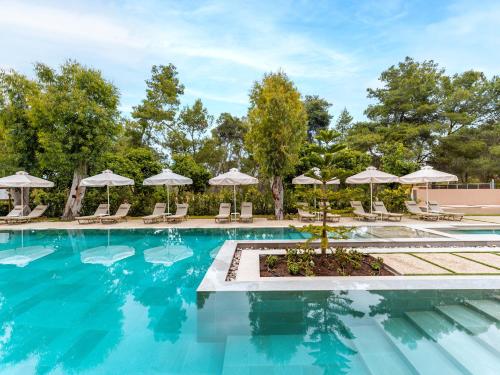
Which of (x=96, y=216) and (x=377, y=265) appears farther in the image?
(x=96, y=216)

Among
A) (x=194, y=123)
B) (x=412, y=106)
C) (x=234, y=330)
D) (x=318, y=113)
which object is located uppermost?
(x=318, y=113)

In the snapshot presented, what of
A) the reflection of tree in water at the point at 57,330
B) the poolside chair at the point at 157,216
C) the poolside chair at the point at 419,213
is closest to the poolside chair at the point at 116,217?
the poolside chair at the point at 157,216

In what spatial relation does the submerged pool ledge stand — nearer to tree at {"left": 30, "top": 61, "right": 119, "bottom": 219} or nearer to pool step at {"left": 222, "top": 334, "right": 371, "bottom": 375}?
pool step at {"left": 222, "top": 334, "right": 371, "bottom": 375}

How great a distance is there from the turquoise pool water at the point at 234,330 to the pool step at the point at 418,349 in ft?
0.04

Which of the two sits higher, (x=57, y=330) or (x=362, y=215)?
(x=362, y=215)

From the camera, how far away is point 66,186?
56.2 ft

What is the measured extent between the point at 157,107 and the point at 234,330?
80.6ft

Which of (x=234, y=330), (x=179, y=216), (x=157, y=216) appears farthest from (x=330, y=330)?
(x=157, y=216)

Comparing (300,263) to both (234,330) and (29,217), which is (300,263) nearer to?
(234,330)

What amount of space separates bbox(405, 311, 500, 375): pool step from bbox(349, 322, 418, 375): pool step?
0.53 metres

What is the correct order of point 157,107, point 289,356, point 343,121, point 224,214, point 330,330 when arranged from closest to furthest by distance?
→ point 289,356 < point 330,330 < point 224,214 < point 157,107 < point 343,121

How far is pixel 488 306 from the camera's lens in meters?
4.09

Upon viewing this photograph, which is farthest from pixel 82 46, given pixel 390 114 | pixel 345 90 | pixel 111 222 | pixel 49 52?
pixel 390 114

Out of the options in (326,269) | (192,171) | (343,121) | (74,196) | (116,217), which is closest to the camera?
(326,269)
